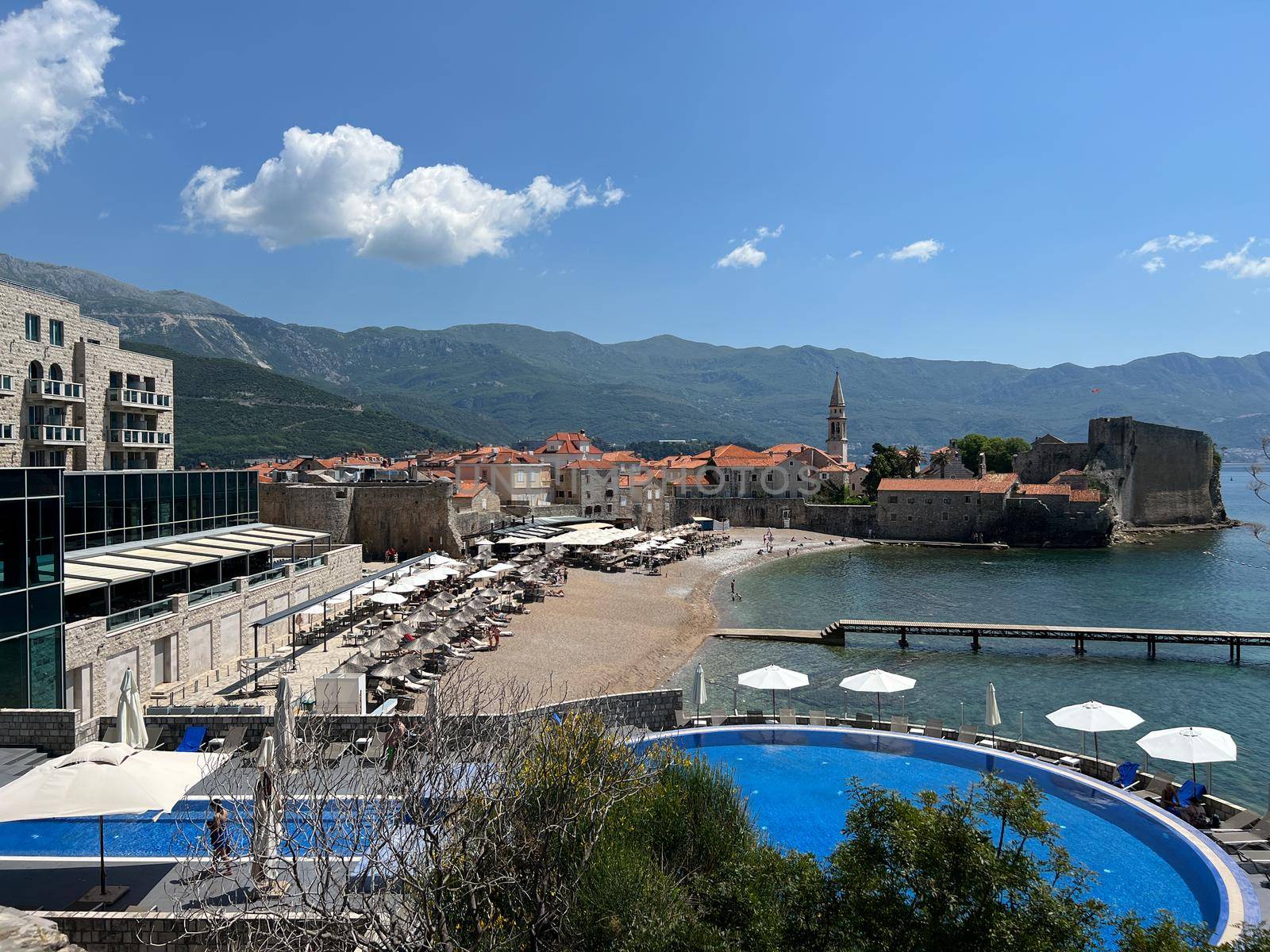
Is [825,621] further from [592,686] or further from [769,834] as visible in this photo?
[769,834]

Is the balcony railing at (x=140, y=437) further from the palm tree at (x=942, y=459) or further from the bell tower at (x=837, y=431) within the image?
the bell tower at (x=837, y=431)

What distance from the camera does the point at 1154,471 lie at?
242 feet

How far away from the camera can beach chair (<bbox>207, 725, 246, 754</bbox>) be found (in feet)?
43.4

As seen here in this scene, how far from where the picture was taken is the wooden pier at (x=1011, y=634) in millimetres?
28828

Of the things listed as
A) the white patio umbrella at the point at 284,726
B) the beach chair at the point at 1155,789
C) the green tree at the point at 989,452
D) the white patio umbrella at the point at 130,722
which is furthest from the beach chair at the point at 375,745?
the green tree at the point at 989,452

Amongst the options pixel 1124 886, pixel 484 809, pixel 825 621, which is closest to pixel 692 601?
pixel 825 621

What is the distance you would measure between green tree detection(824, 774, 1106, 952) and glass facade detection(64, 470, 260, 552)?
2125 cm

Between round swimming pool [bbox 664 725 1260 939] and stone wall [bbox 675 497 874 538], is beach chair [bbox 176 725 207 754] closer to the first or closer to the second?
round swimming pool [bbox 664 725 1260 939]

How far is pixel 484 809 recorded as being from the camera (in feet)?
25.3

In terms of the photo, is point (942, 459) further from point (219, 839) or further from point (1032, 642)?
point (219, 839)

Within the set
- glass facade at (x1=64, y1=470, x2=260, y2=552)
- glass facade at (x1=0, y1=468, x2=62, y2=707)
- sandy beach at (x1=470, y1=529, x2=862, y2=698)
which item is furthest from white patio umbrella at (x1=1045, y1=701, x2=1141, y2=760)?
glass facade at (x1=64, y1=470, x2=260, y2=552)

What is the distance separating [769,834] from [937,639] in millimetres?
21788

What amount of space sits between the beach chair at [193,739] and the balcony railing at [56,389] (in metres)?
17.9

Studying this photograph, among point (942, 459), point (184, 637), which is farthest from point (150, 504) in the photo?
point (942, 459)
